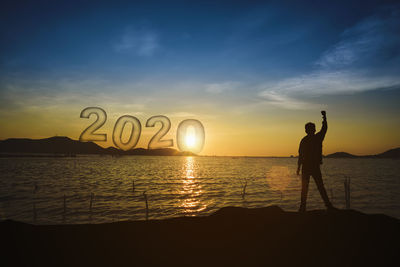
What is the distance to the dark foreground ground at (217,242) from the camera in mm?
6316

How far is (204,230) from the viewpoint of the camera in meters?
8.23

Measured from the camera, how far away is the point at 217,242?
738 centimetres

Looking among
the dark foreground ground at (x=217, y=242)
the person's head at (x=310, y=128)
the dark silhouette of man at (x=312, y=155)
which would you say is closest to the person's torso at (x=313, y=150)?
the dark silhouette of man at (x=312, y=155)

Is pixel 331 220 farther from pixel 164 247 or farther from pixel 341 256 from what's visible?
pixel 164 247

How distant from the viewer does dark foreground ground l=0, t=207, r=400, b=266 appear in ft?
20.7

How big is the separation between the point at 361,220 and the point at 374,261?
2.41 meters

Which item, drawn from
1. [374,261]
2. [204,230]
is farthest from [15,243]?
[374,261]

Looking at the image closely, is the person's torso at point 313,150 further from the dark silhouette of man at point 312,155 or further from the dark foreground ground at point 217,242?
the dark foreground ground at point 217,242

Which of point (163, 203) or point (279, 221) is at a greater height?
point (279, 221)

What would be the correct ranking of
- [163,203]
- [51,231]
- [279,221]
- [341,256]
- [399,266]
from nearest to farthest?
[399,266] → [341,256] → [51,231] → [279,221] → [163,203]

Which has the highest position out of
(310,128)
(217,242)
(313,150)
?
(310,128)

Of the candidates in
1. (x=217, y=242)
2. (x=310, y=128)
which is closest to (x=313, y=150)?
(x=310, y=128)

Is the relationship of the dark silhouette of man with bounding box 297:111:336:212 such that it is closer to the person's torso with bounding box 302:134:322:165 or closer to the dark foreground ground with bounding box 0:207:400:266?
the person's torso with bounding box 302:134:322:165

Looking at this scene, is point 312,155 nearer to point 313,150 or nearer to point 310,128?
point 313,150
